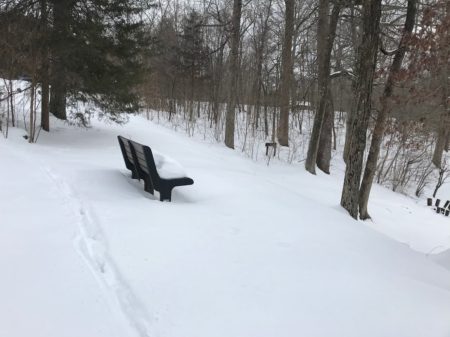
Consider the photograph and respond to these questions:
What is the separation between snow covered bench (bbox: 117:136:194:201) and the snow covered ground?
22cm

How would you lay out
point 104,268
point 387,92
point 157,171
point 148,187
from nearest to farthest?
1. point 104,268
2. point 157,171
3. point 148,187
4. point 387,92

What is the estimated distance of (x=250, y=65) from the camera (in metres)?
27.4

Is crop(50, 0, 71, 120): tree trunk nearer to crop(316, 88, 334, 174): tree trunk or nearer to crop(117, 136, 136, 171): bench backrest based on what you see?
crop(117, 136, 136, 171): bench backrest

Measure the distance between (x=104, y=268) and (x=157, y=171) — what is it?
2.55 metres

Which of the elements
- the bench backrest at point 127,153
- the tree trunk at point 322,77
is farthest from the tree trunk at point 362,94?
the tree trunk at point 322,77

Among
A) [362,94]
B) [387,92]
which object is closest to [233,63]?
[387,92]

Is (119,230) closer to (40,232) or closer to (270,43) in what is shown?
(40,232)

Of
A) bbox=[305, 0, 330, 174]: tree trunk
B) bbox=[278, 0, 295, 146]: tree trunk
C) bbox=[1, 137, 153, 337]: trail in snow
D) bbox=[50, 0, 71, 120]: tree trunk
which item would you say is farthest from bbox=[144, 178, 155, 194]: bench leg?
bbox=[278, 0, 295, 146]: tree trunk

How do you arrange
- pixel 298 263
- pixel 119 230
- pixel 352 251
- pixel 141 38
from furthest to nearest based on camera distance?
pixel 141 38
pixel 352 251
pixel 119 230
pixel 298 263

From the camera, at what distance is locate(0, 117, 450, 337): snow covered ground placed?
9.31ft

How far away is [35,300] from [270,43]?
75.7 feet

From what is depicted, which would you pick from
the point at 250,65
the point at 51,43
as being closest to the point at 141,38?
the point at 51,43

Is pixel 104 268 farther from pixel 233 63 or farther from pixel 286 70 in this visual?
pixel 286 70

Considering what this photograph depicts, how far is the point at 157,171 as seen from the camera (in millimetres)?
5863
